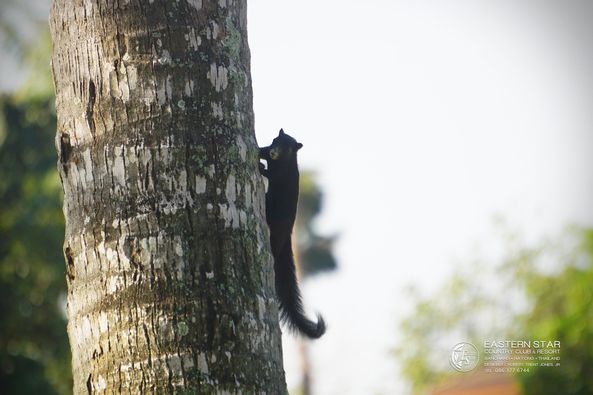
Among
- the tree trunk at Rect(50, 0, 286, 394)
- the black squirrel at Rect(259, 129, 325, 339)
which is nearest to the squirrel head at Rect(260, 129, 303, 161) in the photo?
the black squirrel at Rect(259, 129, 325, 339)

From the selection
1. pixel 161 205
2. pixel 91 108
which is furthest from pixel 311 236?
pixel 161 205

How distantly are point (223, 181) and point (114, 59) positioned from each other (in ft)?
2.02

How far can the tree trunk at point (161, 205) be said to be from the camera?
2.78 meters

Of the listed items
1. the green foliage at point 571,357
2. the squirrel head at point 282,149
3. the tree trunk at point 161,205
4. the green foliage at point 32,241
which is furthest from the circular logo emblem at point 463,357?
the green foliage at point 32,241

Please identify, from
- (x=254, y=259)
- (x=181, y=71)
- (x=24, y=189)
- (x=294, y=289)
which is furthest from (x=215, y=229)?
(x=24, y=189)

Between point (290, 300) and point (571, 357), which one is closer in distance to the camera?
point (290, 300)

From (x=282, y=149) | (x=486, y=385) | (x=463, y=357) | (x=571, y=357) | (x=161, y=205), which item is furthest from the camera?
(x=486, y=385)

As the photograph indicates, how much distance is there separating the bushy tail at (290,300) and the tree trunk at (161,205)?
2.37 metres

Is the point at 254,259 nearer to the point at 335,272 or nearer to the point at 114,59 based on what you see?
the point at 114,59

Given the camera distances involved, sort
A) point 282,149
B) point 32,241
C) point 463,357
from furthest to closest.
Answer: point 32,241
point 463,357
point 282,149

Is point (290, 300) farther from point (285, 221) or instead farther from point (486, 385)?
point (486, 385)

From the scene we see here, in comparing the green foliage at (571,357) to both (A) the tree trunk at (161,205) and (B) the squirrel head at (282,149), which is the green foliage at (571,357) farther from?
(A) the tree trunk at (161,205)

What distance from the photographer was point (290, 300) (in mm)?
5574

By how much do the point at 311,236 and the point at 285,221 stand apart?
1935 centimetres
